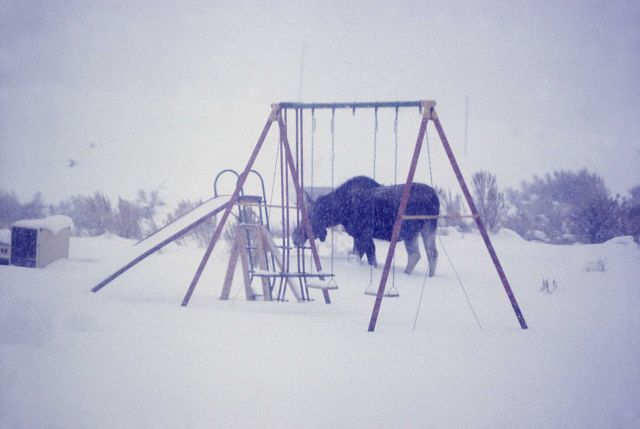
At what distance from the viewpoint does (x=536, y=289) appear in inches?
190

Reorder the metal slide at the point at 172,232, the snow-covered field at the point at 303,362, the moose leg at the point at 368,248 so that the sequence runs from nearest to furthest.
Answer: the snow-covered field at the point at 303,362, the metal slide at the point at 172,232, the moose leg at the point at 368,248

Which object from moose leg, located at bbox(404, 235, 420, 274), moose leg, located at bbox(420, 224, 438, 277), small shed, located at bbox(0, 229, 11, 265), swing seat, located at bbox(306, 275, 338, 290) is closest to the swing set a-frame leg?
swing seat, located at bbox(306, 275, 338, 290)

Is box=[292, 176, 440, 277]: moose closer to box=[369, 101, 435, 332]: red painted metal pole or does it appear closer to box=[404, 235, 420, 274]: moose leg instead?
box=[404, 235, 420, 274]: moose leg

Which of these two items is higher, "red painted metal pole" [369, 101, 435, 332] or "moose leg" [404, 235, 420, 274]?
"red painted metal pole" [369, 101, 435, 332]

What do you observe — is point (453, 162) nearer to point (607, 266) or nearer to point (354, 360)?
point (354, 360)

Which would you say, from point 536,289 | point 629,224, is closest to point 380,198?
point 536,289

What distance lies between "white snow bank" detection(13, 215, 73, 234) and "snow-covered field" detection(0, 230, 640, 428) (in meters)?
0.69

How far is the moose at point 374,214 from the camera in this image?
5562mm

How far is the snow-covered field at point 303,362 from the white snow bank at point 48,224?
69cm

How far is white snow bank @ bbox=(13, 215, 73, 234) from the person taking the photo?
471 cm

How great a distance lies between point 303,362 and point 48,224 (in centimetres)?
340

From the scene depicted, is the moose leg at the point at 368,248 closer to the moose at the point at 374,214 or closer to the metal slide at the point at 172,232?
the moose at the point at 374,214

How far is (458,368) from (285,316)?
1324 mm

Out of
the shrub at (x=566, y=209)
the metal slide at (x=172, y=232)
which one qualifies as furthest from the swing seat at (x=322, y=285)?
the shrub at (x=566, y=209)
